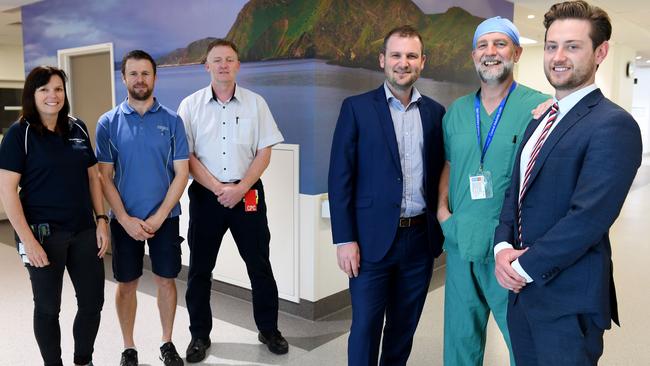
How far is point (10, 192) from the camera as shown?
7.32ft

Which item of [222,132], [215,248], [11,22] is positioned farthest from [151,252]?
[11,22]

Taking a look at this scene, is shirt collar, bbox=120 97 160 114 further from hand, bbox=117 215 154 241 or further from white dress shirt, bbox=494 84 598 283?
white dress shirt, bbox=494 84 598 283

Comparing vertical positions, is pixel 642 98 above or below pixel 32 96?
above

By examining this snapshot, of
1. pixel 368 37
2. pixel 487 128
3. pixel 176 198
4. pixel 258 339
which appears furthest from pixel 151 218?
pixel 368 37

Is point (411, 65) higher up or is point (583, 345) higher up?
point (411, 65)

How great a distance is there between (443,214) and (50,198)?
67.6 inches

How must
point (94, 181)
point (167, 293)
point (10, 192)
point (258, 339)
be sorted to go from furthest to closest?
point (258, 339), point (167, 293), point (94, 181), point (10, 192)

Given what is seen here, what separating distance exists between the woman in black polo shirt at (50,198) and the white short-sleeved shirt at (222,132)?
600mm

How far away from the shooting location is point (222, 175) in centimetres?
289

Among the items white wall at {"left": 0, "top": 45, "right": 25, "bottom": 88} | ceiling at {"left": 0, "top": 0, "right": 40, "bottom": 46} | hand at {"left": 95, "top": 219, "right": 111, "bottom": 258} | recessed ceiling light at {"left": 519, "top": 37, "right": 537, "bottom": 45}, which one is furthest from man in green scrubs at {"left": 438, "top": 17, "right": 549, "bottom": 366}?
white wall at {"left": 0, "top": 45, "right": 25, "bottom": 88}

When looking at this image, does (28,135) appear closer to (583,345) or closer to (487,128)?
(487,128)

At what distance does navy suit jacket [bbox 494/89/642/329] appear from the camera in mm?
1426

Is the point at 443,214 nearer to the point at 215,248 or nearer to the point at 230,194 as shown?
the point at 230,194

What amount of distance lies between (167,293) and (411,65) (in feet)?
5.78
